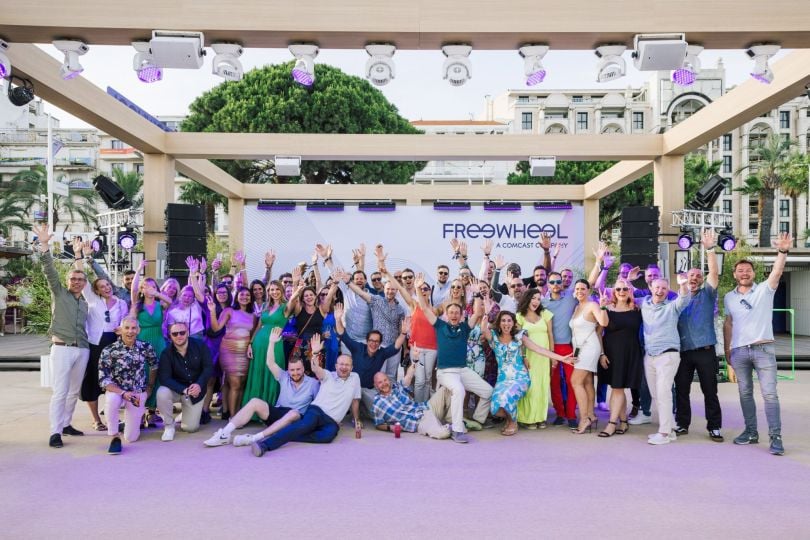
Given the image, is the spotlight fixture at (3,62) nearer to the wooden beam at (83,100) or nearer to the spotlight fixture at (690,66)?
the wooden beam at (83,100)

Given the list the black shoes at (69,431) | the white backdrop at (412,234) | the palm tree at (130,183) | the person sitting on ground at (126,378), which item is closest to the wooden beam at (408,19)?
the person sitting on ground at (126,378)

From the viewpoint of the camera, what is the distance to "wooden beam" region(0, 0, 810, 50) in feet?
15.9

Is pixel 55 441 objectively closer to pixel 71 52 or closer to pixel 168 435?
pixel 168 435

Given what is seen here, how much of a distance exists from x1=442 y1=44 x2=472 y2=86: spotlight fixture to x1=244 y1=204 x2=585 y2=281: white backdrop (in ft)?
29.2

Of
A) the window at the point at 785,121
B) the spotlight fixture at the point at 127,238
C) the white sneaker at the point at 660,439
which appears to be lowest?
the white sneaker at the point at 660,439

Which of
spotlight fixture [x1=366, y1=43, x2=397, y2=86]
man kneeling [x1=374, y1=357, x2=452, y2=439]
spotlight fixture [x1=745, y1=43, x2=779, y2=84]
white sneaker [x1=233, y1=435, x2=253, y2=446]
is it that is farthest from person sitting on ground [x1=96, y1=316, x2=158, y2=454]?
spotlight fixture [x1=745, y1=43, x2=779, y2=84]

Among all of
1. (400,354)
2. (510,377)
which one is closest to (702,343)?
(510,377)

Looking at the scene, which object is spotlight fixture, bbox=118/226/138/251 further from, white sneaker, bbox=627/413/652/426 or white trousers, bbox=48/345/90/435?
white sneaker, bbox=627/413/652/426

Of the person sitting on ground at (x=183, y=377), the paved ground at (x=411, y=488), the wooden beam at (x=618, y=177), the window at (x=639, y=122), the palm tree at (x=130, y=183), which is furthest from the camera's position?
the window at (x=639, y=122)

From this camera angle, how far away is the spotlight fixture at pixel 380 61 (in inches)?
203

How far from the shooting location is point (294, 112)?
2111cm

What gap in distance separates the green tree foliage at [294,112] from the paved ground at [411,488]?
1656 cm

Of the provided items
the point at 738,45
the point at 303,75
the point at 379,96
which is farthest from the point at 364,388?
the point at 379,96

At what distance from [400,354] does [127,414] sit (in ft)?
8.47
